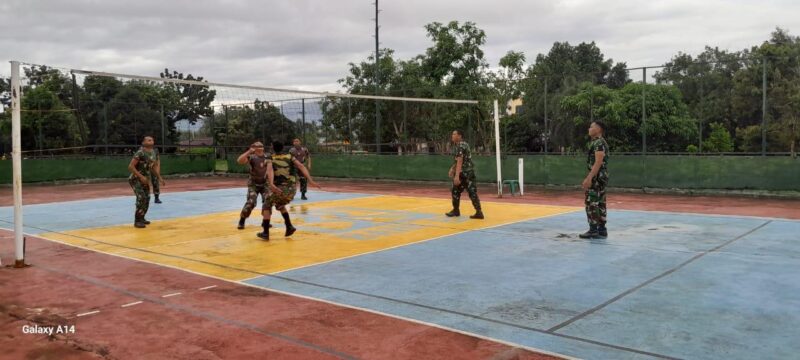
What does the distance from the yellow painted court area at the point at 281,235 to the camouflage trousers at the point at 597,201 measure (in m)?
2.14

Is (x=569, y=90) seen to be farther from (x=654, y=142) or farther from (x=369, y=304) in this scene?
(x=369, y=304)

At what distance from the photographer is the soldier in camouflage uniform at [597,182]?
9.34 metres

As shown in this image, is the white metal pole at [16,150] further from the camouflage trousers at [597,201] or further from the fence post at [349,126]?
the fence post at [349,126]

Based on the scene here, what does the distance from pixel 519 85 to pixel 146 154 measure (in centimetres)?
1417

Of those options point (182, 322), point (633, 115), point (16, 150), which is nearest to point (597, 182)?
point (182, 322)

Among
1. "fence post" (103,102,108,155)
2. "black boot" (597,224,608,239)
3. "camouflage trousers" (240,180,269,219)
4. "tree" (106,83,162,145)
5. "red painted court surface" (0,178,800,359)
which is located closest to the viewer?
"red painted court surface" (0,178,800,359)

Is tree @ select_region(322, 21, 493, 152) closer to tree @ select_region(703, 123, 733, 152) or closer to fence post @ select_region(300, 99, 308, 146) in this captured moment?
fence post @ select_region(300, 99, 308, 146)

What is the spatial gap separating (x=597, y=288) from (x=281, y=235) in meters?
5.78

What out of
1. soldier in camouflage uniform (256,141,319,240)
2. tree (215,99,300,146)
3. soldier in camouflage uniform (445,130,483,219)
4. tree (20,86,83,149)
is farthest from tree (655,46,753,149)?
tree (20,86,83,149)

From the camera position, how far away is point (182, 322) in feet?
17.7

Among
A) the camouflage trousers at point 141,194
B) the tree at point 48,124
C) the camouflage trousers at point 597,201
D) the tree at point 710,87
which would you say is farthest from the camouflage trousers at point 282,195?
the tree at point 48,124

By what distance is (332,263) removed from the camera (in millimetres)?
8016

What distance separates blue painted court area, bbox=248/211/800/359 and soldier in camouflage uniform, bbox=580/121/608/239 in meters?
0.35

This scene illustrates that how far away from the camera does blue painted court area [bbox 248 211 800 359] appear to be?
480 centimetres
